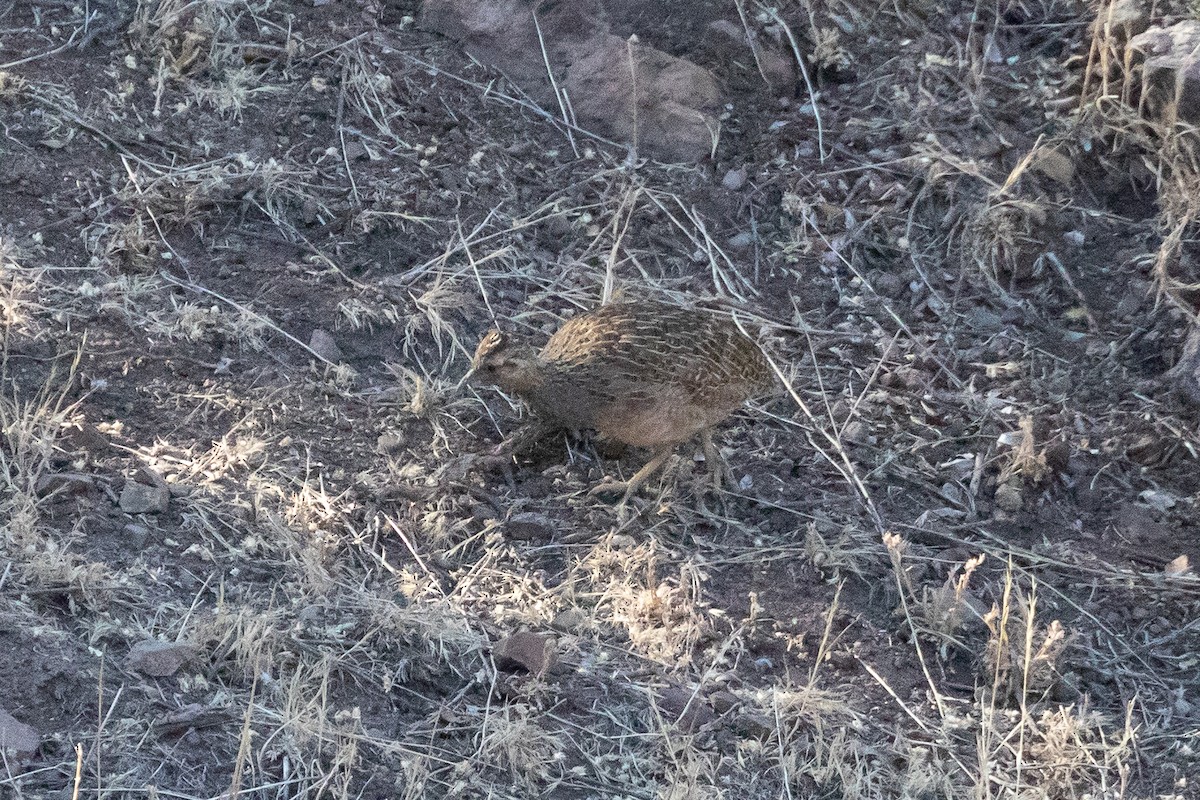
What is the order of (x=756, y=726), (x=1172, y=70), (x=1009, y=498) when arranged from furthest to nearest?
(x=1172, y=70), (x=1009, y=498), (x=756, y=726)

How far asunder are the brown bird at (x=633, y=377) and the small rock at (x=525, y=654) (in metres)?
1.12

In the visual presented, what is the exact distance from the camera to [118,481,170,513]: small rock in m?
4.68

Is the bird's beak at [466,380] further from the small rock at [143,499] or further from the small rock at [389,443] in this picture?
the small rock at [143,499]

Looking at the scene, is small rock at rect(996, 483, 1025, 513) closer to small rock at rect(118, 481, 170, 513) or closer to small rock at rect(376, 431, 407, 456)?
small rock at rect(376, 431, 407, 456)

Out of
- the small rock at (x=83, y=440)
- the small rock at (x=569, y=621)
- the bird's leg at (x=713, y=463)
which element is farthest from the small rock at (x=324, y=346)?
the small rock at (x=569, y=621)

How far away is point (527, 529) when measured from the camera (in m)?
5.16

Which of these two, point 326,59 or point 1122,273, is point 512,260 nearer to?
point 326,59

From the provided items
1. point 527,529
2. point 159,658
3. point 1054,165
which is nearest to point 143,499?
point 159,658

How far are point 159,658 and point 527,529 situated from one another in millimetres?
1552

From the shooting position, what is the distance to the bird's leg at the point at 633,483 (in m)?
5.43

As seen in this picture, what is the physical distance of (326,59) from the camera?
6980 mm

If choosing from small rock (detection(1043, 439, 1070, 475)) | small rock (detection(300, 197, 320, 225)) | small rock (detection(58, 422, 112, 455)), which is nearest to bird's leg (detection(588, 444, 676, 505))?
small rock (detection(1043, 439, 1070, 475))

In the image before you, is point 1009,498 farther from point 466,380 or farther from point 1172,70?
point 1172,70

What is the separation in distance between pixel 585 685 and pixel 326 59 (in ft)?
12.8
